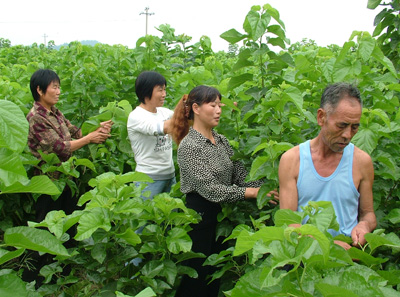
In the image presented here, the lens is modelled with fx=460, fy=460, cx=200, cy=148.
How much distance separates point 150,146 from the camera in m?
3.81

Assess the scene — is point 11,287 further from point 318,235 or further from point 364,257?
point 364,257

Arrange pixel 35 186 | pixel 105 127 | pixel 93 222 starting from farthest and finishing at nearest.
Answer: pixel 105 127
pixel 93 222
pixel 35 186

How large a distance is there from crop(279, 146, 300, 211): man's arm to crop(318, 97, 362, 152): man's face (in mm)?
190

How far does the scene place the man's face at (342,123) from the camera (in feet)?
7.10

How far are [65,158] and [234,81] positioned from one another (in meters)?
1.69

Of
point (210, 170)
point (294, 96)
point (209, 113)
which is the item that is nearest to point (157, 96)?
point (209, 113)

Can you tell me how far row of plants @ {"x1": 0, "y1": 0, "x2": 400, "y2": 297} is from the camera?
4.42 feet

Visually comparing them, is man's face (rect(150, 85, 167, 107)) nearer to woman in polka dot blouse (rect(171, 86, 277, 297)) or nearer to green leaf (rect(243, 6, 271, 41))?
woman in polka dot blouse (rect(171, 86, 277, 297))

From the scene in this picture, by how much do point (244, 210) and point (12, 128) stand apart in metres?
1.94

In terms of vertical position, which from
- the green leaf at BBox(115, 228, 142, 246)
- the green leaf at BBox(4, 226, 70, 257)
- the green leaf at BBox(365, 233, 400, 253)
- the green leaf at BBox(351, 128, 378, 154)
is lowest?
the green leaf at BBox(115, 228, 142, 246)

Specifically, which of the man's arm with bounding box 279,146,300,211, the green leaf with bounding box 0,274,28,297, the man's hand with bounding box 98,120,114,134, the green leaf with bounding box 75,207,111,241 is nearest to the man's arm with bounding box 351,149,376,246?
the man's arm with bounding box 279,146,300,211

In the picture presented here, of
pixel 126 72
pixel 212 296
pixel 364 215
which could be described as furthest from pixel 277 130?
pixel 126 72

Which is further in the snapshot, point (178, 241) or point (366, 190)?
point (178, 241)

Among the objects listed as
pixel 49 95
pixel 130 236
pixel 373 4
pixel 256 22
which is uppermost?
pixel 373 4
